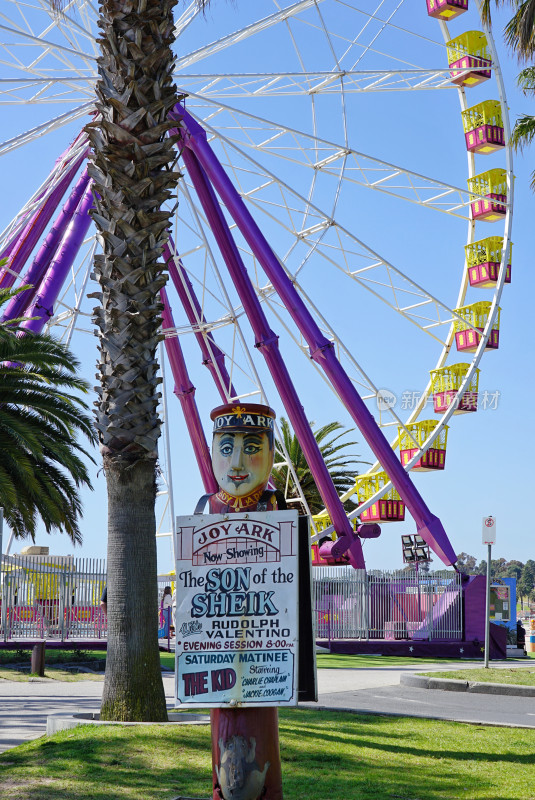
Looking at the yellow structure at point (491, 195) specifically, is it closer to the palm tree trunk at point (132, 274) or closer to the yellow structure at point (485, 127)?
the yellow structure at point (485, 127)

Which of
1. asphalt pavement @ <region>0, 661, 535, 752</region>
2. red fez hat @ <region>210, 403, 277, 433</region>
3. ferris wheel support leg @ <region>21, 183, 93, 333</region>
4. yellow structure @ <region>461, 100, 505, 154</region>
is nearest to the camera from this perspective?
red fez hat @ <region>210, 403, 277, 433</region>

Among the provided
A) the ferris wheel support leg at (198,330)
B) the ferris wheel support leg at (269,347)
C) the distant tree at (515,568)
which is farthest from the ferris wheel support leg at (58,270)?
the distant tree at (515,568)

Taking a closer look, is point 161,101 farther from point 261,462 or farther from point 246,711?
point 246,711

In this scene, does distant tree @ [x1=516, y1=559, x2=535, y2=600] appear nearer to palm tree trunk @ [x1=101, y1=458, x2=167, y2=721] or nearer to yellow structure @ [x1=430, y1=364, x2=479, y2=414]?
yellow structure @ [x1=430, y1=364, x2=479, y2=414]

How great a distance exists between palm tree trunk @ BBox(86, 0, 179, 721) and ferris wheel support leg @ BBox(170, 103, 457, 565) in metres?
12.9

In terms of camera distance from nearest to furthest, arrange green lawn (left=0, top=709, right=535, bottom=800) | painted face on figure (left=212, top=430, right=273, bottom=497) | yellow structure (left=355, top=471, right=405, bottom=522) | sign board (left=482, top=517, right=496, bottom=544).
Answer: painted face on figure (left=212, top=430, right=273, bottom=497)
green lawn (left=0, top=709, right=535, bottom=800)
sign board (left=482, top=517, right=496, bottom=544)
yellow structure (left=355, top=471, right=405, bottom=522)

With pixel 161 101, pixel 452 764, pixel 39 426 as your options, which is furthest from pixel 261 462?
pixel 39 426

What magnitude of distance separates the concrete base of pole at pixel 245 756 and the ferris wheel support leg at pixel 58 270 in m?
17.7

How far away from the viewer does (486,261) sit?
3144 cm

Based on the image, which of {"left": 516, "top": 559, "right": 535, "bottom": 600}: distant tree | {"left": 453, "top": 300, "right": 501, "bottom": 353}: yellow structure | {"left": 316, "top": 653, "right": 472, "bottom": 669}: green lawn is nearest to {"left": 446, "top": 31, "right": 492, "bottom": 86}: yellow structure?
{"left": 453, "top": 300, "right": 501, "bottom": 353}: yellow structure

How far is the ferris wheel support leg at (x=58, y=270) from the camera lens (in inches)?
911

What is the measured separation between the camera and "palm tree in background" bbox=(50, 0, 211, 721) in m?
9.74

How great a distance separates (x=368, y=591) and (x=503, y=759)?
19636mm

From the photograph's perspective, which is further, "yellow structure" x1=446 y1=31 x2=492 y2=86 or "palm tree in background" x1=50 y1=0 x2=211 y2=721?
"yellow structure" x1=446 y1=31 x2=492 y2=86
